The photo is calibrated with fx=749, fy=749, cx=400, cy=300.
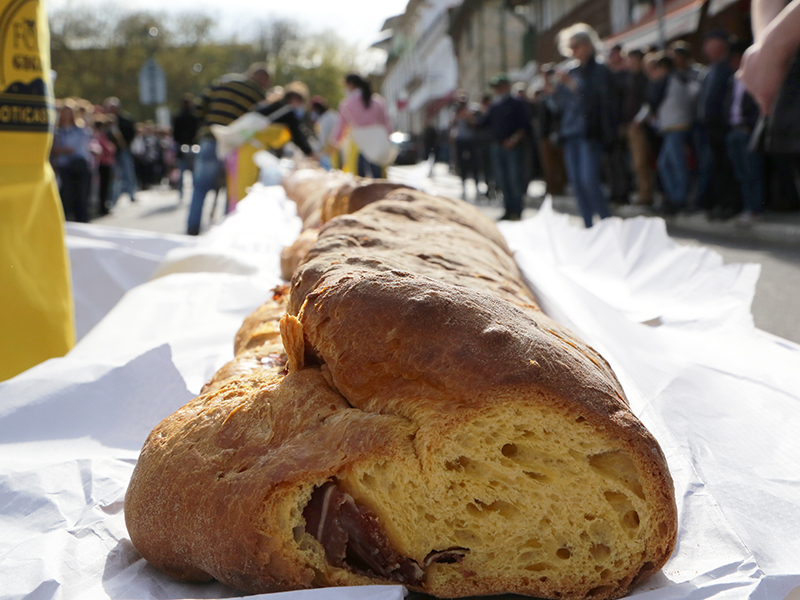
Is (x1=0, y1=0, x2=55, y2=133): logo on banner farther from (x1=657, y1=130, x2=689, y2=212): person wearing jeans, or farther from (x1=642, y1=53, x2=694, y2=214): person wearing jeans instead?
(x1=657, y1=130, x2=689, y2=212): person wearing jeans

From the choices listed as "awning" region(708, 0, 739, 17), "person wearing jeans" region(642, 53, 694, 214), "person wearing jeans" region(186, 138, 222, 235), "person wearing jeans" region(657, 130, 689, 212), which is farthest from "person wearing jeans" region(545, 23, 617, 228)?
"awning" region(708, 0, 739, 17)

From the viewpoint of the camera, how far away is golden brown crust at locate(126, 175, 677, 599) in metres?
1.29

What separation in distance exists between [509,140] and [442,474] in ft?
40.0

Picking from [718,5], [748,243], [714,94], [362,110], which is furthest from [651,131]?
[362,110]

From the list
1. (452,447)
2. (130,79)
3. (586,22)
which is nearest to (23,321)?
(452,447)

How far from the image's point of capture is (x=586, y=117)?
347 inches

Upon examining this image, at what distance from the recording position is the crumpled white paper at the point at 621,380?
4.60 ft

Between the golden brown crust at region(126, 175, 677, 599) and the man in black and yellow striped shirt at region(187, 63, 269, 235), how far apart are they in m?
8.76

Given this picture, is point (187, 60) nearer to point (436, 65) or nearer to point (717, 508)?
point (436, 65)

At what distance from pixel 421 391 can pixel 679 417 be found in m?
1.02

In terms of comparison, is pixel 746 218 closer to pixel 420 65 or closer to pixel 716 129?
pixel 716 129

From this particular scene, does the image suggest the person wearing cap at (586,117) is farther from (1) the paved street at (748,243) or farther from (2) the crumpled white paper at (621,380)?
(2) the crumpled white paper at (621,380)

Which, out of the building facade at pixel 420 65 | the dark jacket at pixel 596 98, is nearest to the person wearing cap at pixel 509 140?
the dark jacket at pixel 596 98

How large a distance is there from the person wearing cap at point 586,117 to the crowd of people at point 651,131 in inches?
0.5
